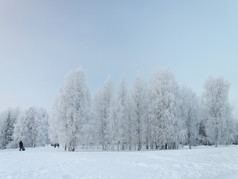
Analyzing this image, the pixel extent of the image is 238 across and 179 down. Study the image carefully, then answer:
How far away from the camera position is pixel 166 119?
26.9 m

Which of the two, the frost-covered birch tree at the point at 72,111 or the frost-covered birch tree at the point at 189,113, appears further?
the frost-covered birch tree at the point at 189,113

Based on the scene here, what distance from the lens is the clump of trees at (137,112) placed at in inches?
1012

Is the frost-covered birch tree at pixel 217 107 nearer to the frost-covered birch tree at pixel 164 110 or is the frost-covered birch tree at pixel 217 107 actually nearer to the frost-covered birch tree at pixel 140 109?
the frost-covered birch tree at pixel 164 110

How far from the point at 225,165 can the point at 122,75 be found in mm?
23449

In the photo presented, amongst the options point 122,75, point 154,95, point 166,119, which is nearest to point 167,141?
point 166,119

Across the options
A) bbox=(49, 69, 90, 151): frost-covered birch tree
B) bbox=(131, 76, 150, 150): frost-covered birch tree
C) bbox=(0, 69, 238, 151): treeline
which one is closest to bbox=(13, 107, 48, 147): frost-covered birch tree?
bbox=(0, 69, 238, 151): treeline

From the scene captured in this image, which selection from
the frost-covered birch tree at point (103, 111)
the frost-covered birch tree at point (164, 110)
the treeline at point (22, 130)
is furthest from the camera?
the treeline at point (22, 130)

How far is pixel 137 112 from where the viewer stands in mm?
30891

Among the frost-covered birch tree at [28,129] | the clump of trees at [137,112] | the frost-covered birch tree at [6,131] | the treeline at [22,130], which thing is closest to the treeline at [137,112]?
the clump of trees at [137,112]

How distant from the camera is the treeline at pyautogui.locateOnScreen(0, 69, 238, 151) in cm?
2572

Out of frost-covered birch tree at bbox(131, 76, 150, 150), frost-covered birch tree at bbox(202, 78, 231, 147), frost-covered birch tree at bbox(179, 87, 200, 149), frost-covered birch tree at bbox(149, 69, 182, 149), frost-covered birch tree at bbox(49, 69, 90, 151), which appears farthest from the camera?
frost-covered birch tree at bbox(179, 87, 200, 149)

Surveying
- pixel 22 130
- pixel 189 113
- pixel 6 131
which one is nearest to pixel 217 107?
pixel 189 113

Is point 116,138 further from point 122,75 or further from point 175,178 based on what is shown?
point 175,178

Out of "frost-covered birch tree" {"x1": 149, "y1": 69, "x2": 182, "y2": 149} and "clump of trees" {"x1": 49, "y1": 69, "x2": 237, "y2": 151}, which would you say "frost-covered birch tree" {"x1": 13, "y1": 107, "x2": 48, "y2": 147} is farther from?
"frost-covered birch tree" {"x1": 149, "y1": 69, "x2": 182, "y2": 149}
